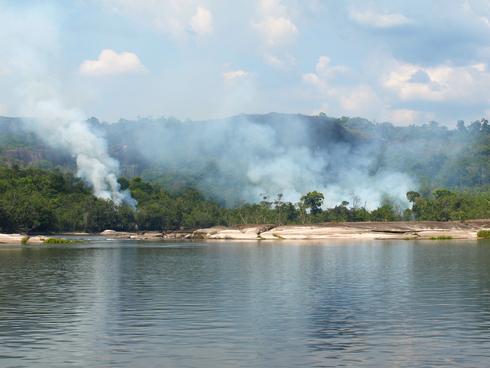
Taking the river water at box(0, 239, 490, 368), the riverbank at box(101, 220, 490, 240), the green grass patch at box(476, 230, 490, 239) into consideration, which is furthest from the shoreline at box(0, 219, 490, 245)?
the river water at box(0, 239, 490, 368)

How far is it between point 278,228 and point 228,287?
3999 inches

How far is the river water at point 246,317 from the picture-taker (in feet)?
90.5

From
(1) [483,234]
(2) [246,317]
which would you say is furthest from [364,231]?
(2) [246,317]

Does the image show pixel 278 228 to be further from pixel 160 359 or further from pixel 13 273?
pixel 160 359

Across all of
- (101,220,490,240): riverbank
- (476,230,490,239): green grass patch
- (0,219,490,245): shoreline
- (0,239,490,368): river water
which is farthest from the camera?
(101,220,490,240): riverbank

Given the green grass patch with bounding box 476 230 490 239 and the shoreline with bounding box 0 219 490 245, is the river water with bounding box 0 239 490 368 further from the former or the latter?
the green grass patch with bounding box 476 230 490 239

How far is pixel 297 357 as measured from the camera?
2728 centimetres

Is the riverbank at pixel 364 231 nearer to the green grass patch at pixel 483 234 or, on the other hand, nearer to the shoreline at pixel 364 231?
the shoreline at pixel 364 231

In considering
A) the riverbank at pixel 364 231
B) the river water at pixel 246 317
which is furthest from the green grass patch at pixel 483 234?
the river water at pixel 246 317

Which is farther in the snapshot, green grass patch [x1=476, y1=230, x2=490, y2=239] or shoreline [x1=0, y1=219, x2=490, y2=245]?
shoreline [x1=0, y1=219, x2=490, y2=245]

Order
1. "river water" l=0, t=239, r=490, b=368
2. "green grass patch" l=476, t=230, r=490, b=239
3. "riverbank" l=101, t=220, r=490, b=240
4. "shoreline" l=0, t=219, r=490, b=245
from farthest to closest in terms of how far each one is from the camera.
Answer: "riverbank" l=101, t=220, r=490, b=240 → "shoreline" l=0, t=219, r=490, b=245 → "green grass patch" l=476, t=230, r=490, b=239 → "river water" l=0, t=239, r=490, b=368

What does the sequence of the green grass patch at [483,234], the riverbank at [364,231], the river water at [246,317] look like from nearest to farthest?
the river water at [246,317] < the green grass patch at [483,234] < the riverbank at [364,231]

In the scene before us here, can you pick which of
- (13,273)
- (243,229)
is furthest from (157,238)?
(13,273)

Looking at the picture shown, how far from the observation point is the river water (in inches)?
1086
